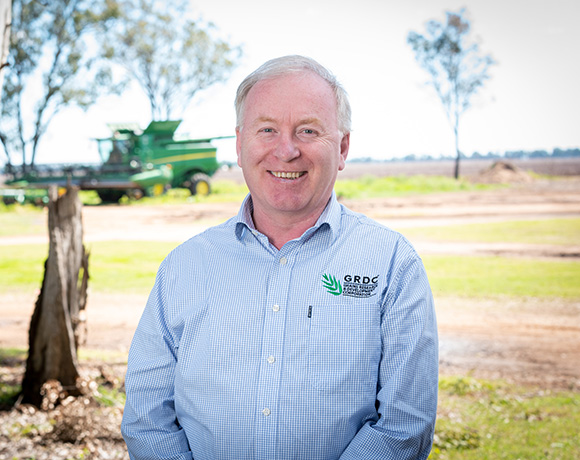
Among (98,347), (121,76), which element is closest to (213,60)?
(121,76)

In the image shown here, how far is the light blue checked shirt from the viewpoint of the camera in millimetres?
1261

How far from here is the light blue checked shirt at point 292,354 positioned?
4.14 feet

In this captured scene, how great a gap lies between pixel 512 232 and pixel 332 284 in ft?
20.8

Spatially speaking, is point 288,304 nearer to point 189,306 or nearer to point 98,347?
point 189,306

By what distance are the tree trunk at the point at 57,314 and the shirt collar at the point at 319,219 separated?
2.16 meters

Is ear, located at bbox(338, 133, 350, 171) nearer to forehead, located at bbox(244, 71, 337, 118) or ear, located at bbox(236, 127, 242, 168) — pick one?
forehead, located at bbox(244, 71, 337, 118)

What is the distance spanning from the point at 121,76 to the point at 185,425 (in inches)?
411

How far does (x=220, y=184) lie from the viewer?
11227 millimetres

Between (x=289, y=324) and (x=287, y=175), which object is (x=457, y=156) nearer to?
(x=287, y=175)

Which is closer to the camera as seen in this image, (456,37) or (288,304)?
(288,304)

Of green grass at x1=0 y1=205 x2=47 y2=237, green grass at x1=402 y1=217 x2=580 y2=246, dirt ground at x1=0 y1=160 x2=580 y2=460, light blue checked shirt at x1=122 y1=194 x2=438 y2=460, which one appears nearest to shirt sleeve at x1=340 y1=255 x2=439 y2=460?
light blue checked shirt at x1=122 y1=194 x2=438 y2=460

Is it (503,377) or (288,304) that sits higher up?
(288,304)

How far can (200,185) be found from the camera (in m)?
10.7

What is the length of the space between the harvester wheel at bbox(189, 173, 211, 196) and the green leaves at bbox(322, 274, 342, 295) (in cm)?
932
